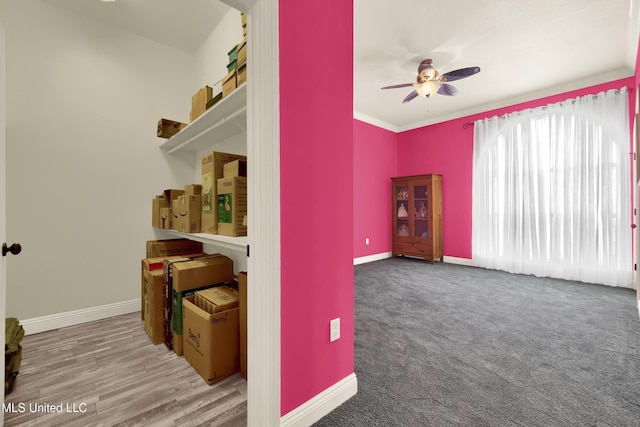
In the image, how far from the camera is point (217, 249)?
239 centimetres

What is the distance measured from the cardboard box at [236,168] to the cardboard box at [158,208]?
1.28 meters

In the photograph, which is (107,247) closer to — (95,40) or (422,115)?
(95,40)

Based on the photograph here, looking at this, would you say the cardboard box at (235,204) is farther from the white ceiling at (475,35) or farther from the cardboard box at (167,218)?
the white ceiling at (475,35)

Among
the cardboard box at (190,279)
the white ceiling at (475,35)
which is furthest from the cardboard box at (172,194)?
the white ceiling at (475,35)

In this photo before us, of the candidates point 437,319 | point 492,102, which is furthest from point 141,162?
point 492,102

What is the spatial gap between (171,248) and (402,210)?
14.4ft

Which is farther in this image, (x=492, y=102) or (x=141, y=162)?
(x=492, y=102)

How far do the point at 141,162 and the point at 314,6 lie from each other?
97.2 inches

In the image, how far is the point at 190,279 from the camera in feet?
6.22

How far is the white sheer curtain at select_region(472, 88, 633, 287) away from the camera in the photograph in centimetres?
346

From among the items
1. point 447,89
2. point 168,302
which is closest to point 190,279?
point 168,302

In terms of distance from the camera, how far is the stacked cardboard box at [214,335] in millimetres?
1588

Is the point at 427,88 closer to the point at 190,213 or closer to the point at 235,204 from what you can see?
the point at 235,204

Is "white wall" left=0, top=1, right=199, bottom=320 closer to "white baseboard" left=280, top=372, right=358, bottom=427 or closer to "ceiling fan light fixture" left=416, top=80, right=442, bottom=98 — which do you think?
"white baseboard" left=280, top=372, right=358, bottom=427
